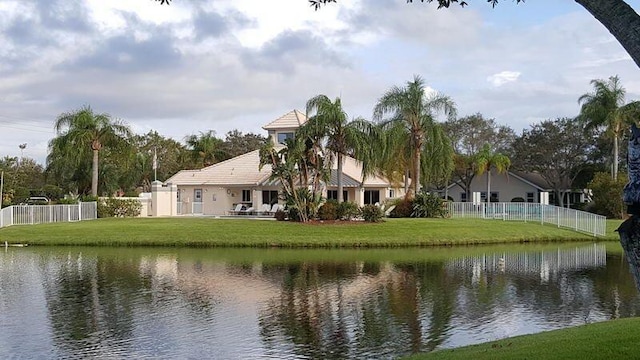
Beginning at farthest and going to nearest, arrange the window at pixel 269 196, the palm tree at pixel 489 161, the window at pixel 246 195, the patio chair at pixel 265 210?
1. the palm tree at pixel 489 161
2. the window at pixel 246 195
3. the window at pixel 269 196
4. the patio chair at pixel 265 210

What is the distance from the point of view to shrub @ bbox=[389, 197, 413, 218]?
44.9 metres

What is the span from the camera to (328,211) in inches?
1556

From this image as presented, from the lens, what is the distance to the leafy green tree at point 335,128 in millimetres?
39703

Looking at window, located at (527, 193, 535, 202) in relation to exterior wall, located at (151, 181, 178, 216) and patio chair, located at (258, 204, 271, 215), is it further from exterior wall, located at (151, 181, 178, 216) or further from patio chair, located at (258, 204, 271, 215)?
exterior wall, located at (151, 181, 178, 216)

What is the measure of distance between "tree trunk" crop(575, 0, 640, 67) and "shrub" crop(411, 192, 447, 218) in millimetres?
37255

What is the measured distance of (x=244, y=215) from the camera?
48.2 metres

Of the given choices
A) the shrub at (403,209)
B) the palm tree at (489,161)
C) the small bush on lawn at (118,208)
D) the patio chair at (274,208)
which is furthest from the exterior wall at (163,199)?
the palm tree at (489,161)

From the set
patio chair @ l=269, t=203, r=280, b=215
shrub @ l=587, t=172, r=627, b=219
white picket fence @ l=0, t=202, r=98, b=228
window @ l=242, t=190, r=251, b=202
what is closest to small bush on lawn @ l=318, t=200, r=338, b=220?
patio chair @ l=269, t=203, r=280, b=215

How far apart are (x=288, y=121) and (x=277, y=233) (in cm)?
1855

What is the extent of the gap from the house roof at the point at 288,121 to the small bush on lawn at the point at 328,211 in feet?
45.2

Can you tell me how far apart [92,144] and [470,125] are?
45671 millimetres

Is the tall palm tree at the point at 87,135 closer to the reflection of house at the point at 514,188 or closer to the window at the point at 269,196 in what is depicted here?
the window at the point at 269,196

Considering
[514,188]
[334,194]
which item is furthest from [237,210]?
[514,188]

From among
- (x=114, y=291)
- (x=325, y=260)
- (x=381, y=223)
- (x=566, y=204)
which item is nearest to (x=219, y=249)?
(x=325, y=260)
